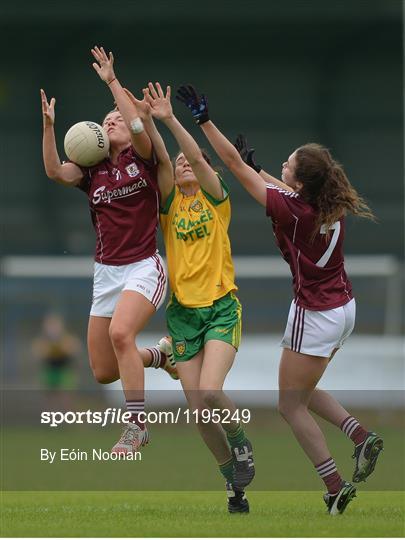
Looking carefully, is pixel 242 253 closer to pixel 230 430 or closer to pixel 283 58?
pixel 283 58

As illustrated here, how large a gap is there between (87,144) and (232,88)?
60.7ft

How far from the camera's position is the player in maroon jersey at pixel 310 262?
7.04m

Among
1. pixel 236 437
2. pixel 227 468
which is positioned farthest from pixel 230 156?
pixel 227 468

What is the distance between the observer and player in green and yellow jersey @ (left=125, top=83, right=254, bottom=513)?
7.24m

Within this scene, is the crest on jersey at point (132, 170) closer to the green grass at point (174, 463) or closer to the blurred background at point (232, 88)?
the green grass at point (174, 463)

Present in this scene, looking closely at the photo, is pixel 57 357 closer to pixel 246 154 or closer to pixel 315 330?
pixel 246 154

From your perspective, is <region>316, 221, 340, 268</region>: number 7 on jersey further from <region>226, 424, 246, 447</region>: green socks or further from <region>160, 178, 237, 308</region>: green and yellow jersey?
<region>226, 424, 246, 447</region>: green socks


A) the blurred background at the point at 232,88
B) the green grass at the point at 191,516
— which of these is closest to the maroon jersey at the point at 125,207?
the green grass at the point at 191,516

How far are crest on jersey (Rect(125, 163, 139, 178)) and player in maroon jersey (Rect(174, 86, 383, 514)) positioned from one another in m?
0.61

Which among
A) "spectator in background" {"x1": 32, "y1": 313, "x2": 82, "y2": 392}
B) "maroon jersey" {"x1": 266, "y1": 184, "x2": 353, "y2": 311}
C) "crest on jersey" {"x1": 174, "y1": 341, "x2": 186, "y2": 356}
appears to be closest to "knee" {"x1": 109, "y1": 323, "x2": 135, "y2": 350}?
"crest on jersey" {"x1": 174, "y1": 341, "x2": 186, "y2": 356}

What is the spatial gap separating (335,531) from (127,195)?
2.56 m

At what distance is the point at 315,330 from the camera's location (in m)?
7.12

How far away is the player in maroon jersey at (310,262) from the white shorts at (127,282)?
89 cm

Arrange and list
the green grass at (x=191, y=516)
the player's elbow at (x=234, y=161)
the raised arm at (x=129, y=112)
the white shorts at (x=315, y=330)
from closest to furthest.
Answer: the green grass at (x=191, y=516)
the player's elbow at (x=234, y=161)
the white shorts at (x=315, y=330)
the raised arm at (x=129, y=112)
